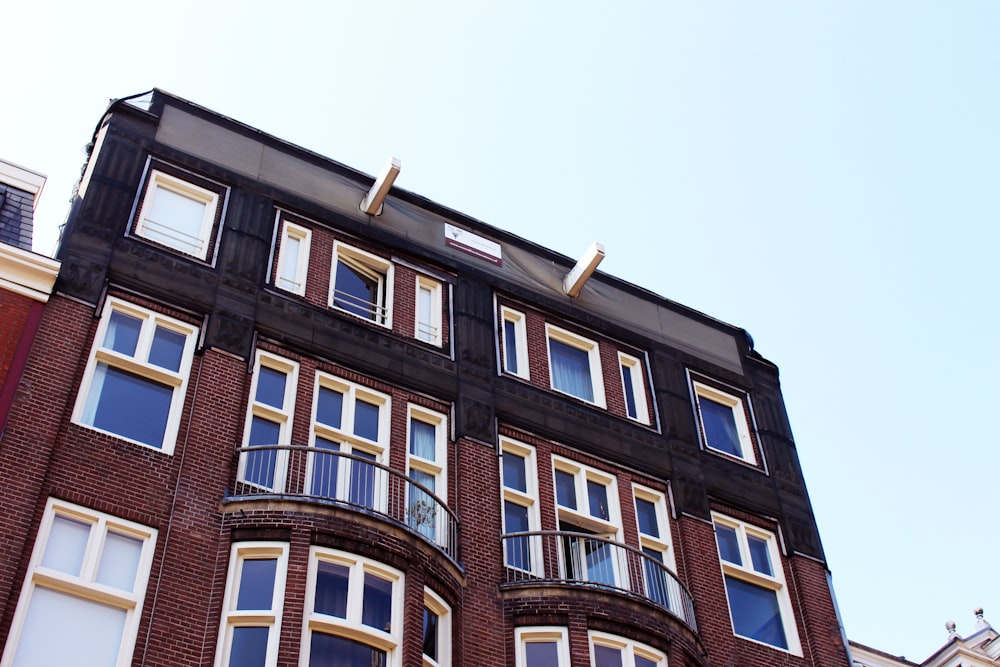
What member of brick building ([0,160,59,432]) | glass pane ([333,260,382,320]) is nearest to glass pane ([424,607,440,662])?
brick building ([0,160,59,432])

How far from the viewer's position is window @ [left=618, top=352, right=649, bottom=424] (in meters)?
31.3

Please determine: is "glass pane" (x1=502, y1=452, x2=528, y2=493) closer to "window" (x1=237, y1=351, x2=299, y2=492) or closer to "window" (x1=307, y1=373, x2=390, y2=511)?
"window" (x1=307, y1=373, x2=390, y2=511)

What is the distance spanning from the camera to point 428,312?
3028 cm

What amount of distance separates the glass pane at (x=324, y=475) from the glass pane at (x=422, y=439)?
7.74ft

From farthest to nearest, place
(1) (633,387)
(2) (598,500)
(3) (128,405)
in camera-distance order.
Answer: (1) (633,387)
(2) (598,500)
(3) (128,405)

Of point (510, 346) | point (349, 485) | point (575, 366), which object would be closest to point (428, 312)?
point (510, 346)

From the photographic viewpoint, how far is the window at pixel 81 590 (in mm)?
19859

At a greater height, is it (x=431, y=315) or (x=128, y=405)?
(x=431, y=315)

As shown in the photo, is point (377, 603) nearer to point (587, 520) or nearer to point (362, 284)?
point (587, 520)

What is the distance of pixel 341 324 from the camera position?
91.6 ft

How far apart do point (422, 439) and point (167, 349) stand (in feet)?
18.3

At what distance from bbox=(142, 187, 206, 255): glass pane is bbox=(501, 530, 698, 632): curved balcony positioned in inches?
371

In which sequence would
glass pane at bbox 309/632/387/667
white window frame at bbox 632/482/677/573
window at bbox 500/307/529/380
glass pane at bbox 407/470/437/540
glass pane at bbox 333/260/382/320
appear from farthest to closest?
window at bbox 500/307/529/380 < glass pane at bbox 333/260/382/320 < white window frame at bbox 632/482/677/573 < glass pane at bbox 407/470/437/540 < glass pane at bbox 309/632/387/667

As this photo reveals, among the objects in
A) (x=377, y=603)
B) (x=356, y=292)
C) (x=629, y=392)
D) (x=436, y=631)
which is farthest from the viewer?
(x=629, y=392)
